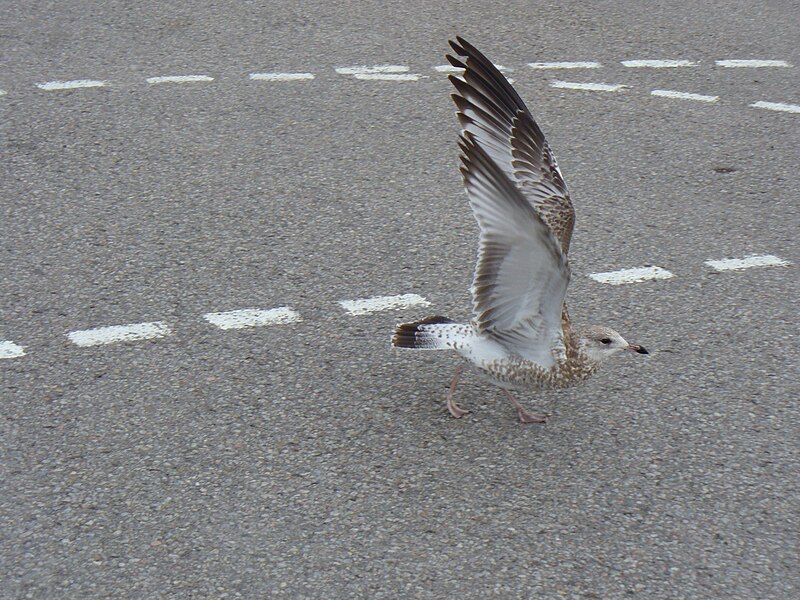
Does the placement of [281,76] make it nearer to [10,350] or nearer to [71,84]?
[71,84]

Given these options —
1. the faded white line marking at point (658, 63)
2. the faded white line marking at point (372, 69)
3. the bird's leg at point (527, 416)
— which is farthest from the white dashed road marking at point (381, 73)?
the bird's leg at point (527, 416)

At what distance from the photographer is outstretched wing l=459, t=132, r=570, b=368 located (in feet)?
11.4

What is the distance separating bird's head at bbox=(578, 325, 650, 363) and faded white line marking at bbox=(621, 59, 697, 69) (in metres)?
3.94

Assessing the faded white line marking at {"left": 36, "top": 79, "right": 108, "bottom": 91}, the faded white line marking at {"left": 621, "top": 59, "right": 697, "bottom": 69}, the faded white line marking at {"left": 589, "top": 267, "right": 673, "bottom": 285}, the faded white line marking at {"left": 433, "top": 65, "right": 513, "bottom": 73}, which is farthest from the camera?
the faded white line marking at {"left": 621, "top": 59, "right": 697, "bottom": 69}

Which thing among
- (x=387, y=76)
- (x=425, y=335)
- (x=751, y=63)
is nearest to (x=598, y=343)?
(x=425, y=335)

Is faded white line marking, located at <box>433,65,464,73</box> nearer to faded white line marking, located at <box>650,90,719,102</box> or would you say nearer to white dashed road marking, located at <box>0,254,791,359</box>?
faded white line marking, located at <box>650,90,719,102</box>

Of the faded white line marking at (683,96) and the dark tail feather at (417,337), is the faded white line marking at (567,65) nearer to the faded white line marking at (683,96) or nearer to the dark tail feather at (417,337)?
the faded white line marking at (683,96)

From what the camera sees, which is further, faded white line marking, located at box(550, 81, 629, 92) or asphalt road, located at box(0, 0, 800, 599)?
faded white line marking, located at box(550, 81, 629, 92)

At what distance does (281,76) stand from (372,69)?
1.99ft

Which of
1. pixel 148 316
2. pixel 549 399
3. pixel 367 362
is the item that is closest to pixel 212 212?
pixel 148 316

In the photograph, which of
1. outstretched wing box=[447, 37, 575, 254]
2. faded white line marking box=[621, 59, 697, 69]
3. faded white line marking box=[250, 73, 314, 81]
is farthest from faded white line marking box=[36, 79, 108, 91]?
faded white line marking box=[621, 59, 697, 69]

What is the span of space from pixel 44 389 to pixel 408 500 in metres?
1.44

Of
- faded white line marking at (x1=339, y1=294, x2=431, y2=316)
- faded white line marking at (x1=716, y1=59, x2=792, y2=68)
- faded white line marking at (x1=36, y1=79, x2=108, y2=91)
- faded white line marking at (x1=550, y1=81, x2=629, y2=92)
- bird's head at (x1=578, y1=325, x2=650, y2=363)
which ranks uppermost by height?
faded white line marking at (x1=36, y1=79, x2=108, y2=91)

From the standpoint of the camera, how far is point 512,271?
12.0 feet
